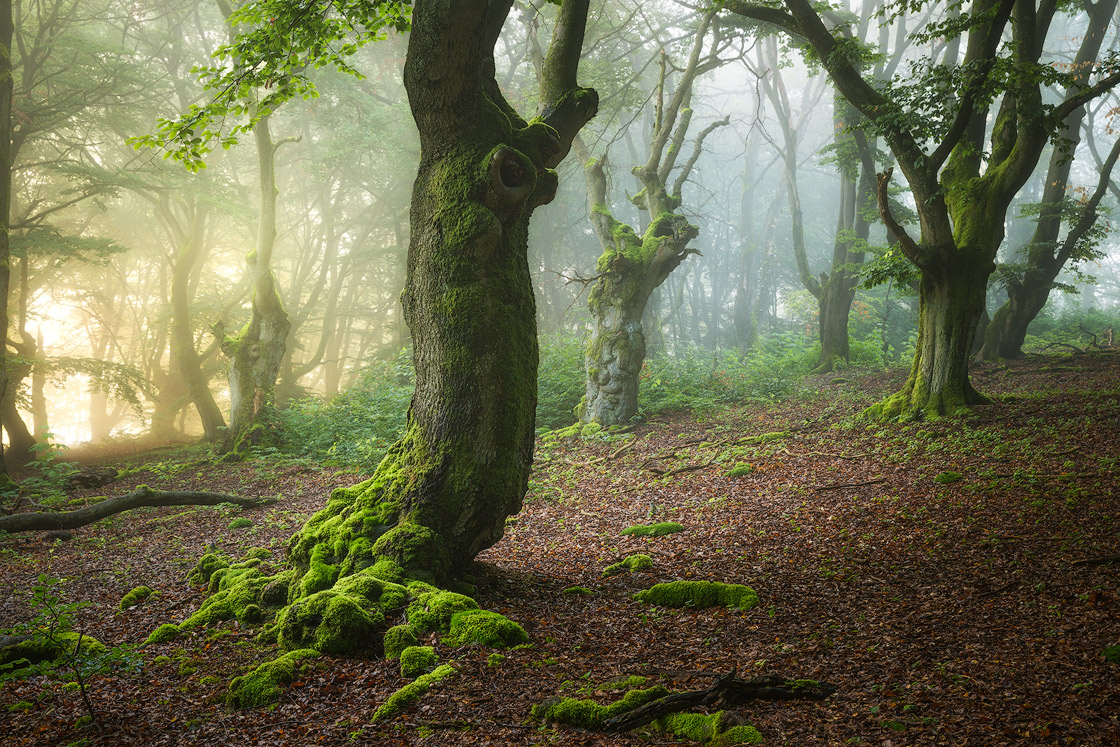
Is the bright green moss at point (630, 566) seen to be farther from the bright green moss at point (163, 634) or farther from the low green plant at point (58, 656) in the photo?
the low green plant at point (58, 656)

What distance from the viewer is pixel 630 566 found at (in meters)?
5.81

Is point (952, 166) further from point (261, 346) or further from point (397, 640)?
point (261, 346)

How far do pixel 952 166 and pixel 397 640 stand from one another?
10663 mm

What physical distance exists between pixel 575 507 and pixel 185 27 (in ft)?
73.3

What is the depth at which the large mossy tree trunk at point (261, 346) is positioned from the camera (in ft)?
46.4

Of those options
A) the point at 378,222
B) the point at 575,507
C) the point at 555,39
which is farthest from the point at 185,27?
the point at 575,507

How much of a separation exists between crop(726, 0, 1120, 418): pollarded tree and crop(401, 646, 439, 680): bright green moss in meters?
8.35

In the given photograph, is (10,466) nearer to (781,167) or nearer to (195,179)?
(195,179)

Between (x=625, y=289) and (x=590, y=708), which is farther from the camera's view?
(x=625, y=289)

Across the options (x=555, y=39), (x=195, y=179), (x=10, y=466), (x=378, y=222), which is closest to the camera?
(x=555, y=39)

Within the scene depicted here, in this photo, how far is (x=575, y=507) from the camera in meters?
8.70

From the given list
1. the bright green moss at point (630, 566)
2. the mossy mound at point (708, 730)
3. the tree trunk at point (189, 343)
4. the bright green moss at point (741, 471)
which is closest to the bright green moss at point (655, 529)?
the bright green moss at point (630, 566)

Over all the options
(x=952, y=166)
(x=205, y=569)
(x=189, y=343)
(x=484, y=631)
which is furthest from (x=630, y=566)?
(x=189, y=343)

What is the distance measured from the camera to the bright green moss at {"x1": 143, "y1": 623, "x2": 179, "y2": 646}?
444 centimetres
